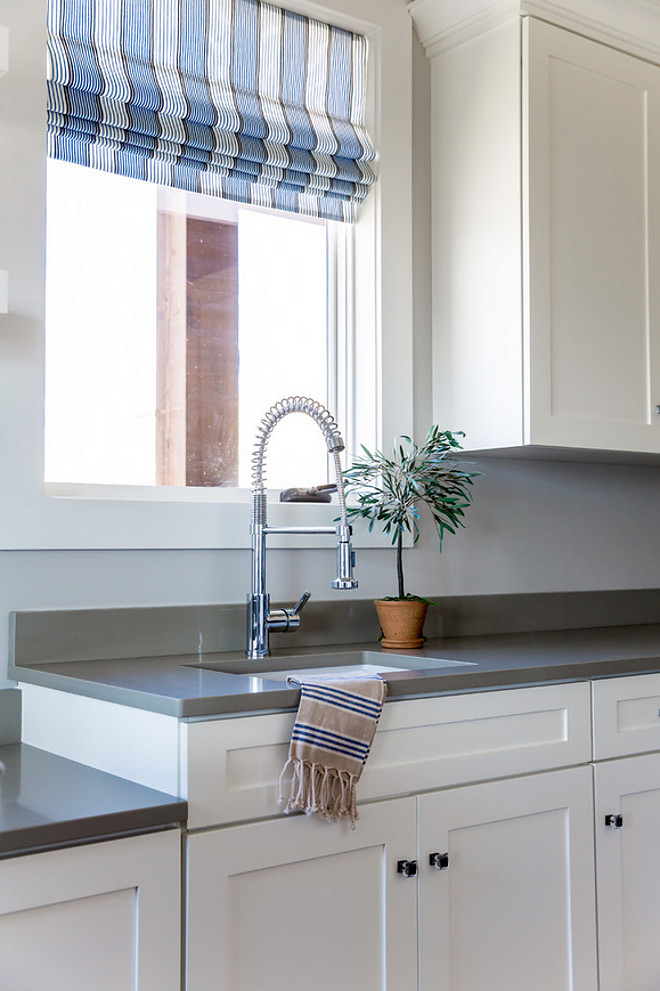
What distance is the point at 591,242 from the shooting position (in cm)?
241

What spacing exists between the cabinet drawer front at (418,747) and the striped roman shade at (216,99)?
1232 mm

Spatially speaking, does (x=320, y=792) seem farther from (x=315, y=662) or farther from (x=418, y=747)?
(x=315, y=662)

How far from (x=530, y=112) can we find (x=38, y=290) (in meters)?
1.16

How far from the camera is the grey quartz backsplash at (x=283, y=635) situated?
1932 millimetres

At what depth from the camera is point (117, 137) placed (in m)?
2.09

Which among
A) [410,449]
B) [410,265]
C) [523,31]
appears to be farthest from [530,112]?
[410,449]

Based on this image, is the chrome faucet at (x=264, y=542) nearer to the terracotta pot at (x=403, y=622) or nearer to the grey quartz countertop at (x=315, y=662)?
the grey quartz countertop at (x=315, y=662)

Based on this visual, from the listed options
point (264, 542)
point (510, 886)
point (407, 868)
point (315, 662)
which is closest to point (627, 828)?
point (510, 886)

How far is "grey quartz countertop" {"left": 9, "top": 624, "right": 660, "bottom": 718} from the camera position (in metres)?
1.50

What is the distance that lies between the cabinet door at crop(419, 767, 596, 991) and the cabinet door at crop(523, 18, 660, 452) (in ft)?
2.69

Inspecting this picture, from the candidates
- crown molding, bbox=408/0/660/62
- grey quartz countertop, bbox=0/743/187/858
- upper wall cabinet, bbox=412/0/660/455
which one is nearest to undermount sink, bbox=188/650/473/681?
grey quartz countertop, bbox=0/743/187/858

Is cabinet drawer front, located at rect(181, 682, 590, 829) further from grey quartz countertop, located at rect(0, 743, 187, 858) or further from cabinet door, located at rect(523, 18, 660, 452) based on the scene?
cabinet door, located at rect(523, 18, 660, 452)

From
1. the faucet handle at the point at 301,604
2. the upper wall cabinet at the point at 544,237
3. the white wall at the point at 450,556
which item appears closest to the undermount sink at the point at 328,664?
the faucet handle at the point at 301,604

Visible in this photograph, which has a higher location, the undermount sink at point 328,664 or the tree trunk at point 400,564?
the tree trunk at point 400,564
